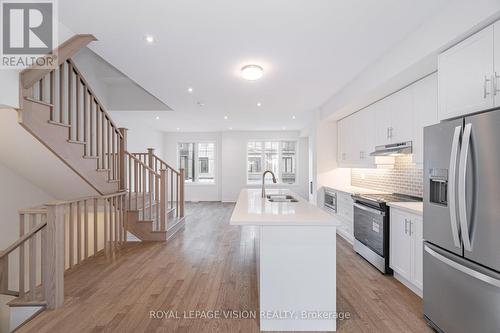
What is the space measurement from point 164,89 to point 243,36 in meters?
2.16

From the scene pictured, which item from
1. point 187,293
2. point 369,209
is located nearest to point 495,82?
point 369,209

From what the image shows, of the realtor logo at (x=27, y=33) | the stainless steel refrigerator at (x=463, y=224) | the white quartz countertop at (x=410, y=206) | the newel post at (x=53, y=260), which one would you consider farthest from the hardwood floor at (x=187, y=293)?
the realtor logo at (x=27, y=33)

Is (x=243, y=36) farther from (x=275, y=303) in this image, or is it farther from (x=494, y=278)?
(x=494, y=278)

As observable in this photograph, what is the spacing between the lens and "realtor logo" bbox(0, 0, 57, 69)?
6.88 ft

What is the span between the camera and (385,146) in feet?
11.3

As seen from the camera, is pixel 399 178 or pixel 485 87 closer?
pixel 485 87

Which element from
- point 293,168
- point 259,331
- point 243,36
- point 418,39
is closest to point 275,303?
point 259,331

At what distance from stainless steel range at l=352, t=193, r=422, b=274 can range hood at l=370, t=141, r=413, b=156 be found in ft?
1.97

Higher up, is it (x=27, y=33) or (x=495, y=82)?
(x=27, y=33)

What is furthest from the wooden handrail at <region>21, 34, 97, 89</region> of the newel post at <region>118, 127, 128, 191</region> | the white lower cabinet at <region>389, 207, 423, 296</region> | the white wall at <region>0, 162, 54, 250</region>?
the white lower cabinet at <region>389, 207, 423, 296</region>

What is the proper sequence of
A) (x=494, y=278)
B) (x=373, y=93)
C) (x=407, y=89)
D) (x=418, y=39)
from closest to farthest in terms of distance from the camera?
1. (x=494, y=278)
2. (x=418, y=39)
3. (x=407, y=89)
4. (x=373, y=93)

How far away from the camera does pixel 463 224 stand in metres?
1.67

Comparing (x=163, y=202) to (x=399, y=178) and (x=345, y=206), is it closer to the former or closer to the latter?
(x=345, y=206)

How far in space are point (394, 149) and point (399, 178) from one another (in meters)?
0.78
